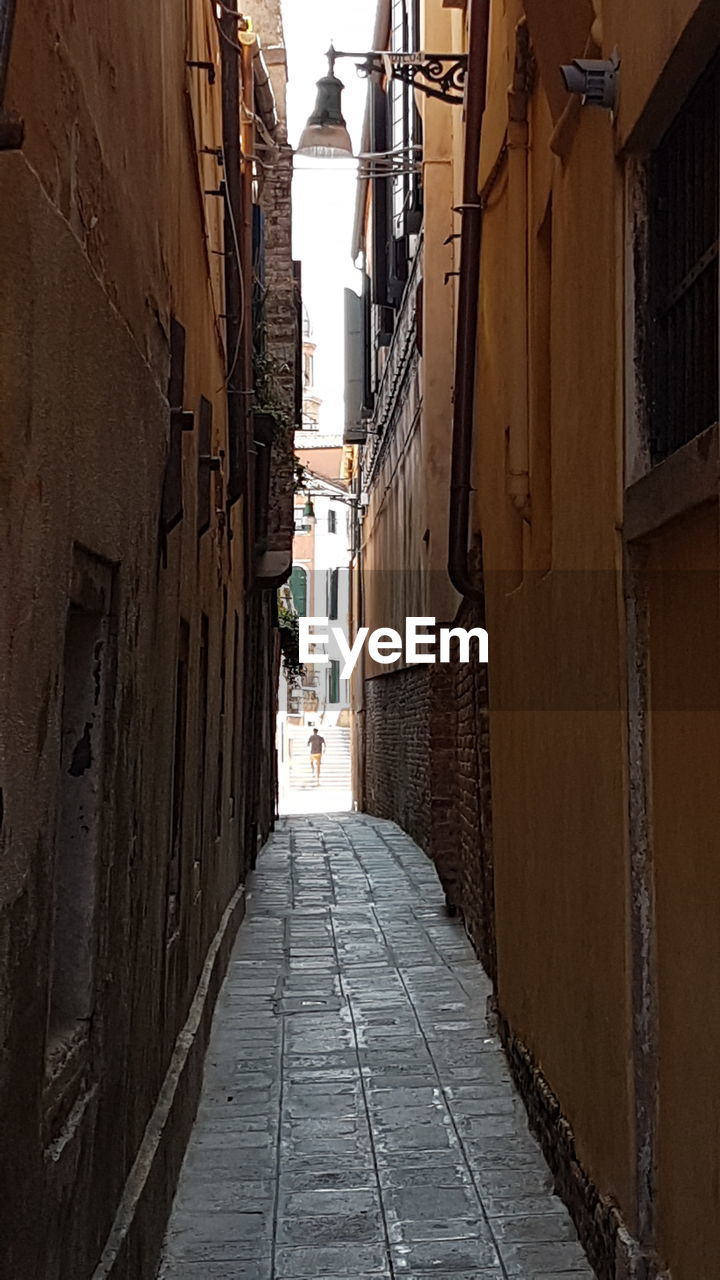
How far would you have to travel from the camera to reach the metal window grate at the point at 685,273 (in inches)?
143

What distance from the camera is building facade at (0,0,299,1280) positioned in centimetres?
245

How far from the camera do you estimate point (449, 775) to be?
1168 cm

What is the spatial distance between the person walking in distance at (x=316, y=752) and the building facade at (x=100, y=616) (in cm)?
2845

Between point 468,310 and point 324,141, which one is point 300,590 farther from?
point 468,310

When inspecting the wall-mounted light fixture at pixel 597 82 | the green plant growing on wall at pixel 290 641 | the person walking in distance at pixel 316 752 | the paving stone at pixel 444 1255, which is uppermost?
the wall-mounted light fixture at pixel 597 82

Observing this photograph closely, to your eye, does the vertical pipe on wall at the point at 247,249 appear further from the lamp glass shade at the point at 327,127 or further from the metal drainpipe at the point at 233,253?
the lamp glass shade at the point at 327,127

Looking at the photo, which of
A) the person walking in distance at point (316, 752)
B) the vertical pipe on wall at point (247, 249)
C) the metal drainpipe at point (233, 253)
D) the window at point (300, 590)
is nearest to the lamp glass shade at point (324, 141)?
the vertical pipe on wall at point (247, 249)

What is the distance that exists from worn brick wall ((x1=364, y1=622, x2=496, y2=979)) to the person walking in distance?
16.6 m

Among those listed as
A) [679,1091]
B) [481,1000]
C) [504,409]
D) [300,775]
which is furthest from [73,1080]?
[300,775]

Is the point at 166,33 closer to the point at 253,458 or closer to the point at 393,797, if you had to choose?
the point at 253,458

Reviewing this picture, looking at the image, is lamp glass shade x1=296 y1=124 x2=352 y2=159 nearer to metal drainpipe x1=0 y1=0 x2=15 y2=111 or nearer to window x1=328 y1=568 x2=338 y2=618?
metal drainpipe x1=0 y1=0 x2=15 y2=111

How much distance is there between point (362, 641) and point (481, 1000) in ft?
50.1

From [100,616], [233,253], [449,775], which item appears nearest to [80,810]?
[100,616]

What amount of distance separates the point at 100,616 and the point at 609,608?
169 cm
